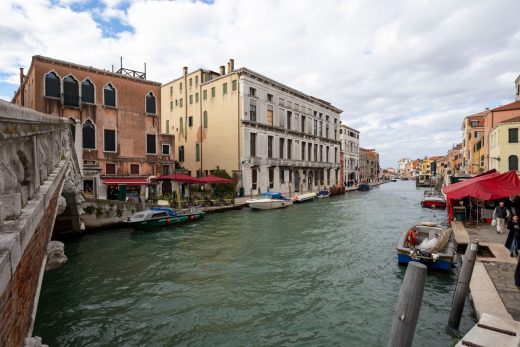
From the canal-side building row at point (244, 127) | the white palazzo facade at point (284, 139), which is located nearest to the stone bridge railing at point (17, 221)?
the white palazzo facade at point (284, 139)

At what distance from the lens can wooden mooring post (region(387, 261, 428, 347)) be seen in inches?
153

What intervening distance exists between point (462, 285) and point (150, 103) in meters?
24.3

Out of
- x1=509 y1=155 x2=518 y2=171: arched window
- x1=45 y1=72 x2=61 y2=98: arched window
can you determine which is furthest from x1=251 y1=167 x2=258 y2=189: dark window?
x1=509 y1=155 x2=518 y2=171: arched window

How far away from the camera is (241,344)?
19.0 ft

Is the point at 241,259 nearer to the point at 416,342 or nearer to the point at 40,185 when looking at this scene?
the point at 416,342

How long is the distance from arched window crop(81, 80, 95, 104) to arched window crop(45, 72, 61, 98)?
57.7 inches

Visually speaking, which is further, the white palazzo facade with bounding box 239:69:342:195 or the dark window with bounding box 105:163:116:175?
the white palazzo facade with bounding box 239:69:342:195

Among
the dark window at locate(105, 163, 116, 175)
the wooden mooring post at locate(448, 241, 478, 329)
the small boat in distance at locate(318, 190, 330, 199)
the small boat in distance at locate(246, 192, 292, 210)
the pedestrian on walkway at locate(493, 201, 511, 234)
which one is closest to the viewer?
the wooden mooring post at locate(448, 241, 478, 329)

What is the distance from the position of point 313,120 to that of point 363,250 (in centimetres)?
3509

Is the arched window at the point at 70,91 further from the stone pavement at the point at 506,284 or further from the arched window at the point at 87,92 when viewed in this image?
the stone pavement at the point at 506,284

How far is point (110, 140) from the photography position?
22.9 meters

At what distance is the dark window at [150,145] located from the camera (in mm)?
24891

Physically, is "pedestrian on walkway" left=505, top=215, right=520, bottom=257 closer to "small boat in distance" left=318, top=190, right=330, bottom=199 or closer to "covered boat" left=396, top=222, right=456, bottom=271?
"covered boat" left=396, top=222, right=456, bottom=271

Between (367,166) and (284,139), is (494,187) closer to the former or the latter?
(284,139)
